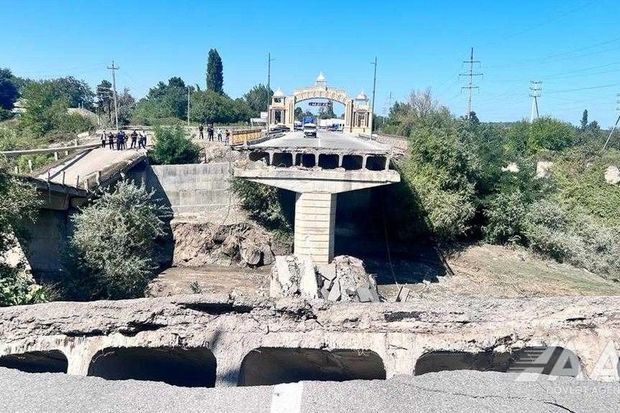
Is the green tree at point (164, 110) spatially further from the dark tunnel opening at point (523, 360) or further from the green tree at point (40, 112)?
the dark tunnel opening at point (523, 360)

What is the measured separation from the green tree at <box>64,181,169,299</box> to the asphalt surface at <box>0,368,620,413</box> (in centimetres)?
865

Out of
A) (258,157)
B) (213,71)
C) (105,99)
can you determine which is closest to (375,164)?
(258,157)

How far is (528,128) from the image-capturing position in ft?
157

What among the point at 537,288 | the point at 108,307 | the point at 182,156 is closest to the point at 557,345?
the point at 108,307

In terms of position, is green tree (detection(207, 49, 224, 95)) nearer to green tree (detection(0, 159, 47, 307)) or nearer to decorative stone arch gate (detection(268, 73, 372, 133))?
decorative stone arch gate (detection(268, 73, 372, 133))

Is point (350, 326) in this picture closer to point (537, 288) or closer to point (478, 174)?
point (537, 288)

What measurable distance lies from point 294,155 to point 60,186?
10201 millimetres

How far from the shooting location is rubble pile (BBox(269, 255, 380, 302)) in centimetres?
1617

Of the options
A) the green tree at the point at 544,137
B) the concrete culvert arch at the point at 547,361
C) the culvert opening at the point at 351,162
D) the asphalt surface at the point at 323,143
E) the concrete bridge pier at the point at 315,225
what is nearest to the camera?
the concrete culvert arch at the point at 547,361

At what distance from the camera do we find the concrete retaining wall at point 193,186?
24984 millimetres

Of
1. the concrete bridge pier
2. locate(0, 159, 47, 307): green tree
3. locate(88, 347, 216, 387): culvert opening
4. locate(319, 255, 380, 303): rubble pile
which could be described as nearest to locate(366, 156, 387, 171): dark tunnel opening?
the concrete bridge pier

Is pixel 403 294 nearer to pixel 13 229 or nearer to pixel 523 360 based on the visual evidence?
pixel 523 360

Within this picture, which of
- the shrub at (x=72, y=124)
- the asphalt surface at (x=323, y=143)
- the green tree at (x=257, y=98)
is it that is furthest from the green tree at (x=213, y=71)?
the asphalt surface at (x=323, y=143)

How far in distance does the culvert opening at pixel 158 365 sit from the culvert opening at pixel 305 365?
964mm
